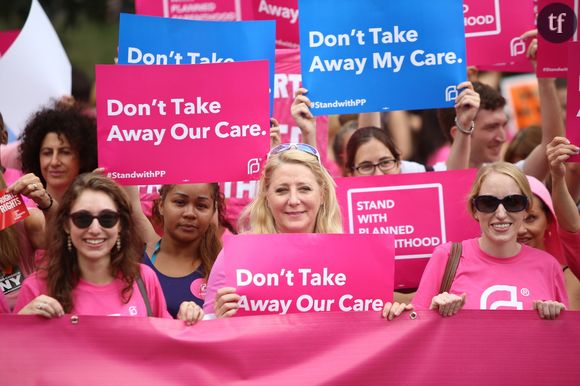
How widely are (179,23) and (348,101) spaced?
1.03 meters

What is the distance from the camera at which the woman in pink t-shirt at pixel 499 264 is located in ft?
18.8

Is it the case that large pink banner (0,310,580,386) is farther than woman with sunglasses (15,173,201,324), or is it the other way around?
woman with sunglasses (15,173,201,324)

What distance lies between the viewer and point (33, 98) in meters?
7.98

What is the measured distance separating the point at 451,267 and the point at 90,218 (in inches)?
64.8

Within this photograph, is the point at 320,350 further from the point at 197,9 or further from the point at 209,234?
the point at 197,9

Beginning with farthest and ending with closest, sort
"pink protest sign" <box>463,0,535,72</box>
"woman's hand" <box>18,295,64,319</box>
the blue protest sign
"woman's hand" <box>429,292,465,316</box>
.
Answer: "pink protest sign" <box>463,0,535,72</box>, the blue protest sign, "woman's hand" <box>429,292,465,316</box>, "woman's hand" <box>18,295,64,319</box>

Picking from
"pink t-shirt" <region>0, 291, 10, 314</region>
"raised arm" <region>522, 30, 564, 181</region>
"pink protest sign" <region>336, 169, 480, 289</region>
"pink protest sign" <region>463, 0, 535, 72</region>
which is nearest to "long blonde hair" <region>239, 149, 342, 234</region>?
"pink protest sign" <region>336, 169, 480, 289</region>

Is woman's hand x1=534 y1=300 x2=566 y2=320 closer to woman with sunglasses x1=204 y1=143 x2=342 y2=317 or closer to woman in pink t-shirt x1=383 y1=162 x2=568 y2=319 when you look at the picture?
woman in pink t-shirt x1=383 y1=162 x2=568 y2=319

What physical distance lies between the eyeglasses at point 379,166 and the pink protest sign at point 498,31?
1.06 metres

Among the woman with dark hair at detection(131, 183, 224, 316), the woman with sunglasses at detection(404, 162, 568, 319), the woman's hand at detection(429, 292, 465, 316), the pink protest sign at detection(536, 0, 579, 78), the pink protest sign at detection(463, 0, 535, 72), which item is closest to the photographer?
the woman's hand at detection(429, 292, 465, 316)

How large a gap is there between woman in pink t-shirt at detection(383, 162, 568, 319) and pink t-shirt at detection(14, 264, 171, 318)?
46.4 inches

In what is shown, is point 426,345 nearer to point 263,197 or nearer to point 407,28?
point 263,197

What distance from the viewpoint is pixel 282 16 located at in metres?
8.60

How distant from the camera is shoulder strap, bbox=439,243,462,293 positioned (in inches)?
227
